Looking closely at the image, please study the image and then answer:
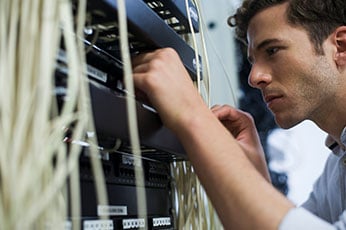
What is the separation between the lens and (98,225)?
563 mm

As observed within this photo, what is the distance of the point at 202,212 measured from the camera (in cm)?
79

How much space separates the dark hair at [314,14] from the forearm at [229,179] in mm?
586

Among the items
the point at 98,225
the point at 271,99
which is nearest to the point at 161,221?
the point at 98,225

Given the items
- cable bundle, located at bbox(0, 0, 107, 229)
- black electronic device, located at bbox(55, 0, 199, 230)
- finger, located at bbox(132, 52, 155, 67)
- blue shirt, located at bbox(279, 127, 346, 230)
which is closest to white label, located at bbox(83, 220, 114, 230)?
black electronic device, located at bbox(55, 0, 199, 230)

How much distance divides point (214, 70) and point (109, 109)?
3.94ft

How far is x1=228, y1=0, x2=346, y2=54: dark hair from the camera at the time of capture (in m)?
1.08

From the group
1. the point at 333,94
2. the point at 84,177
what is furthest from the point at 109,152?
the point at 333,94

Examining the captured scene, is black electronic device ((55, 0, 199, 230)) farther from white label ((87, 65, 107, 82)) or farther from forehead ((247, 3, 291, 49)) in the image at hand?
forehead ((247, 3, 291, 49))

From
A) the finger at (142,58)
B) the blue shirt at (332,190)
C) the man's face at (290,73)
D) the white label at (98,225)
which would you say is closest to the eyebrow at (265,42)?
the man's face at (290,73)

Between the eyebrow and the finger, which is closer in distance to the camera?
the finger

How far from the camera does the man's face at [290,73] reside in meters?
1.03

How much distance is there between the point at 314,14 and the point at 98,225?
817mm

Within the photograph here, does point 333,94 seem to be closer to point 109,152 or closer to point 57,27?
point 109,152

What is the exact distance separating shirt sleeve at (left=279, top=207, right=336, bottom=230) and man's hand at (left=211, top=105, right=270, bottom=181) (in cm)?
31
